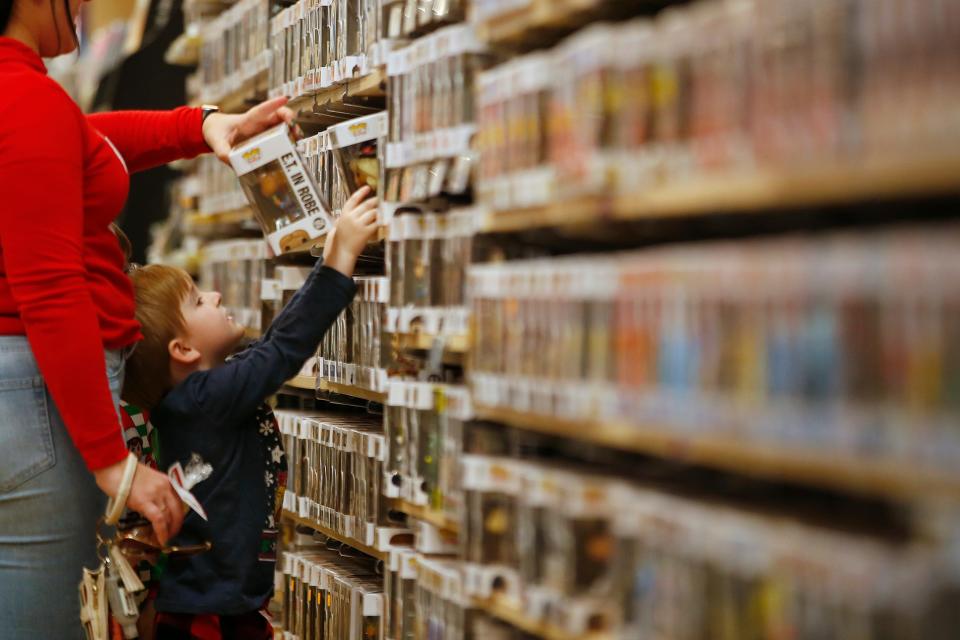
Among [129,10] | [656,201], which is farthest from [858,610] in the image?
[129,10]

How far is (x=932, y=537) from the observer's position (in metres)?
1.25

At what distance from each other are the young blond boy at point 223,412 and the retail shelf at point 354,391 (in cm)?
30

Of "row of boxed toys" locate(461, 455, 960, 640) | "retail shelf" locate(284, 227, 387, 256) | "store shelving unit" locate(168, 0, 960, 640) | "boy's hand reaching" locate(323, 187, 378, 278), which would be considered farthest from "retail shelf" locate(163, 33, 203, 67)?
"row of boxed toys" locate(461, 455, 960, 640)

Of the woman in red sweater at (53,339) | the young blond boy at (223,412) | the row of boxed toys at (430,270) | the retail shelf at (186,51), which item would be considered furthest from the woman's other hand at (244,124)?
the retail shelf at (186,51)

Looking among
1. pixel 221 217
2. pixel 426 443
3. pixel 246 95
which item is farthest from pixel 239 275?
pixel 426 443

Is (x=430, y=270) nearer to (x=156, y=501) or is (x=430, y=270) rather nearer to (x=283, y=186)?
(x=283, y=186)

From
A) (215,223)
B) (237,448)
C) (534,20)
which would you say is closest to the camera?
(534,20)

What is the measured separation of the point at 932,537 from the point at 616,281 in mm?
612

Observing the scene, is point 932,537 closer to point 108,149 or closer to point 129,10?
point 108,149

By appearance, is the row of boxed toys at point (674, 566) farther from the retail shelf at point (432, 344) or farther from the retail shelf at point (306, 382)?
the retail shelf at point (306, 382)

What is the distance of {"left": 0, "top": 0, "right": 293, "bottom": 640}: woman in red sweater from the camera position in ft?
6.63

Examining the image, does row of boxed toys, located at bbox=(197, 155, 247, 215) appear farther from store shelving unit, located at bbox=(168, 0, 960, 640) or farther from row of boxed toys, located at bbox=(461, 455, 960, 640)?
row of boxed toys, located at bbox=(461, 455, 960, 640)

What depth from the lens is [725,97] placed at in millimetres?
1536

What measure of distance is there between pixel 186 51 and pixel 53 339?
10.9ft
